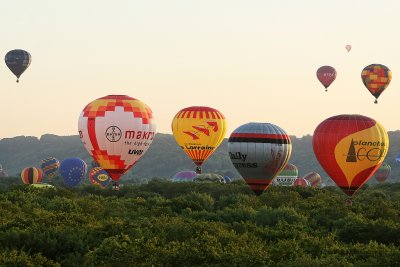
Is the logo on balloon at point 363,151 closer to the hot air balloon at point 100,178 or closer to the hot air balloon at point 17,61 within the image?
the hot air balloon at point 17,61

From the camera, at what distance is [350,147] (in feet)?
186

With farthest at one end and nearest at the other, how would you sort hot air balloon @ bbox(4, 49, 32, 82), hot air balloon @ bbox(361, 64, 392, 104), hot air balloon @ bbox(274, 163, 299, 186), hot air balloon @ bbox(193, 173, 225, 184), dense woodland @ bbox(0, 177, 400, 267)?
hot air balloon @ bbox(274, 163, 299, 186) < hot air balloon @ bbox(4, 49, 32, 82) < hot air balloon @ bbox(193, 173, 225, 184) < hot air balloon @ bbox(361, 64, 392, 104) < dense woodland @ bbox(0, 177, 400, 267)

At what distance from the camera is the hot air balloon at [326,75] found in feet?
336

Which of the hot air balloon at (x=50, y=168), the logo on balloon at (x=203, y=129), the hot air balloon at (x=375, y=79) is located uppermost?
the hot air balloon at (x=375, y=79)

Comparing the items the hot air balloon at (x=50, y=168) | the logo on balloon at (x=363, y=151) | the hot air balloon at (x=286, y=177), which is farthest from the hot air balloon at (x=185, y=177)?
the hot air balloon at (x=50, y=168)

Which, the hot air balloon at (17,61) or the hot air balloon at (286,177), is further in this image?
the hot air balloon at (286,177)

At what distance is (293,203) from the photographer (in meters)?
68.6

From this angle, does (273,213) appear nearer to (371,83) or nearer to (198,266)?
(198,266)

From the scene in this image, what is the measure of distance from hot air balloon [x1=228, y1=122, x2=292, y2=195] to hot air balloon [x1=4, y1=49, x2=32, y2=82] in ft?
120

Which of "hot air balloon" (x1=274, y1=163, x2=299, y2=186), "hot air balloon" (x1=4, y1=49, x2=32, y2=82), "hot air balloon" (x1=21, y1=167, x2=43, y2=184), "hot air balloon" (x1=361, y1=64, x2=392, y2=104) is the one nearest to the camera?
"hot air balloon" (x1=361, y1=64, x2=392, y2=104)

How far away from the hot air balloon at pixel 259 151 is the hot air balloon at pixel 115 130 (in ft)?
21.8

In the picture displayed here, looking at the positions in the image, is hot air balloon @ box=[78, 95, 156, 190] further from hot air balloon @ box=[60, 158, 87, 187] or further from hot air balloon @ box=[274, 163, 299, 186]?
hot air balloon @ box=[60, 158, 87, 187]

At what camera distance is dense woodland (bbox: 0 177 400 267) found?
3781 cm

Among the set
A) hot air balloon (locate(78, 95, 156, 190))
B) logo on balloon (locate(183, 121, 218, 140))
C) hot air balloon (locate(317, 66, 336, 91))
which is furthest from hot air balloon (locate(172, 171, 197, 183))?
hot air balloon (locate(78, 95, 156, 190))
